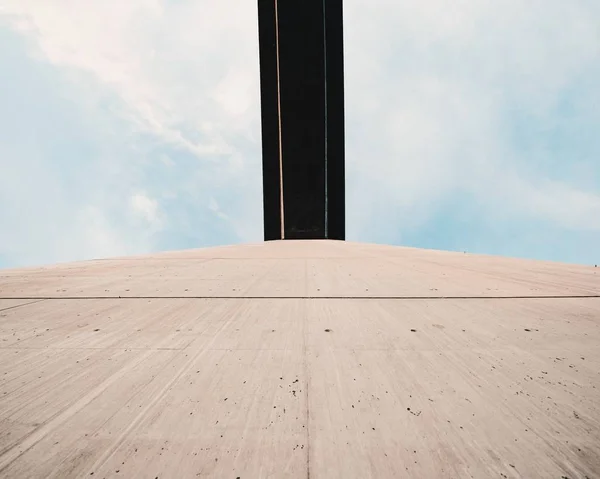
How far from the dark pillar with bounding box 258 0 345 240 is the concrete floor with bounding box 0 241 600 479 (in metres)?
13.7

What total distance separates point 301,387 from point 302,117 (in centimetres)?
1549

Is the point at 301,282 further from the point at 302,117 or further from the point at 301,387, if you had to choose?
the point at 302,117

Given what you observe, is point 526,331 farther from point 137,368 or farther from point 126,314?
point 126,314

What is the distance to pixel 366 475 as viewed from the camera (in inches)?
35.3

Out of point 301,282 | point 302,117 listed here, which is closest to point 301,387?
point 301,282

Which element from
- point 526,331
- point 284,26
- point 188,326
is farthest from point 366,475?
point 284,26

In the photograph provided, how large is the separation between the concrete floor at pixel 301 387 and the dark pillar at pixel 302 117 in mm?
13676

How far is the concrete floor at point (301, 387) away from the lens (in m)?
0.96

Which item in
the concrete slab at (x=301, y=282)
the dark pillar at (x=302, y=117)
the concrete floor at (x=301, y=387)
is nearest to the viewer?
the concrete floor at (x=301, y=387)

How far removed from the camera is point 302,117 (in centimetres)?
→ 1530

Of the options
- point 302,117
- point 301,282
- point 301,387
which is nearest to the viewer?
point 301,387

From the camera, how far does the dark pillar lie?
46.9ft

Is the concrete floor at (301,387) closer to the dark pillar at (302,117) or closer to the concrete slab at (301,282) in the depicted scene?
the concrete slab at (301,282)

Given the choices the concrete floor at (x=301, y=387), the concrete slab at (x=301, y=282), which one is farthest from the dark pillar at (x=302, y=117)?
the concrete floor at (x=301, y=387)
